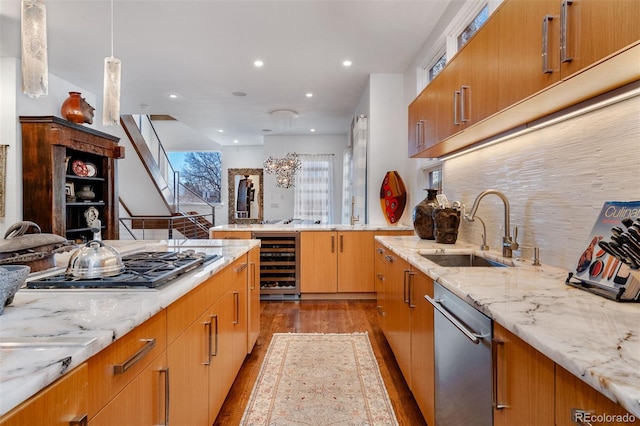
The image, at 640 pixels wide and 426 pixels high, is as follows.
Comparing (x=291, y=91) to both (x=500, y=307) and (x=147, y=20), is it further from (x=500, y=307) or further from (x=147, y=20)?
(x=500, y=307)

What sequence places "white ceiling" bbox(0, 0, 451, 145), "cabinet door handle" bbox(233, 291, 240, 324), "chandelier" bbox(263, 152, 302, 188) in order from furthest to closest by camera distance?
"chandelier" bbox(263, 152, 302, 188), "white ceiling" bbox(0, 0, 451, 145), "cabinet door handle" bbox(233, 291, 240, 324)

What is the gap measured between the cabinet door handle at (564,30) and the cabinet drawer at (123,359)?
157 centimetres

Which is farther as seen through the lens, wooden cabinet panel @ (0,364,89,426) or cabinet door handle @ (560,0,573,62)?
cabinet door handle @ (560,0,573,62)

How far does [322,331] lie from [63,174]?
3560mm

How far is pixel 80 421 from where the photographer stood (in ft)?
2.15

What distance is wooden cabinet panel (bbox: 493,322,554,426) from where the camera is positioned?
750 millimetres

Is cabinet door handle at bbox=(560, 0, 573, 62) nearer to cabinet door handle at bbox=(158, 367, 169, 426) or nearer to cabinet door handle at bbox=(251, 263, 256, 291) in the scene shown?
cabinet door handle at bbox=(158, 367, 169, 426)

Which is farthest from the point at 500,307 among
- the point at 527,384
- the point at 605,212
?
the point at 605,212

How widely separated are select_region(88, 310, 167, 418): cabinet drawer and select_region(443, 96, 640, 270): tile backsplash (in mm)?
1694

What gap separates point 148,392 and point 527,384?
1048mm

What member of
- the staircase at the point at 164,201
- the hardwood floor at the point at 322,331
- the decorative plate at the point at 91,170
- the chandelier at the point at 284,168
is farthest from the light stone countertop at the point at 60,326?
the chandelier at the point at 284,168

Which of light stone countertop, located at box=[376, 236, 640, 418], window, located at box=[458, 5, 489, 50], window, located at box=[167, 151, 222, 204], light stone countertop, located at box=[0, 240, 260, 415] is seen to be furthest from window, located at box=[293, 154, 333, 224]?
light stone countertop, located at box=[0, 240, 260, 415]

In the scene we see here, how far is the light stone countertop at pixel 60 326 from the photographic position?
57 cm

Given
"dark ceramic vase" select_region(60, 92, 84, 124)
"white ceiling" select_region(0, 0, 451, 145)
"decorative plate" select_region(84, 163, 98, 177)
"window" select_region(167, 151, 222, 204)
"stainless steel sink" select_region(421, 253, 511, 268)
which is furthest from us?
"window" select_region(167, 151, 222, 204)
